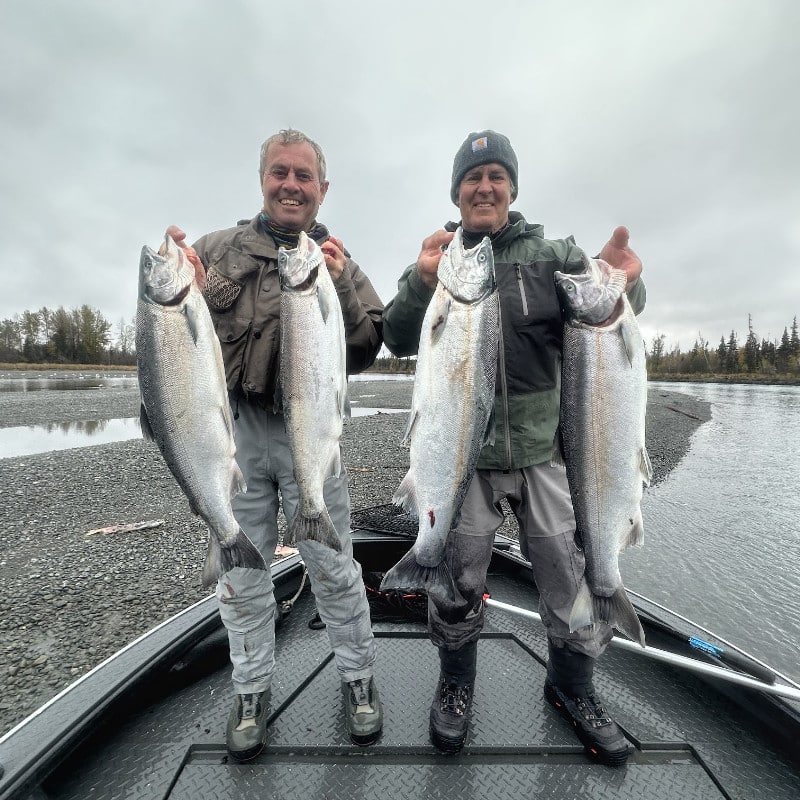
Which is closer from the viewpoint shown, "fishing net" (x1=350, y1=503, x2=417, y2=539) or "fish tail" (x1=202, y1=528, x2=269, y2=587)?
"fish tail" (x1=202, y1=528, x2=269, y2=587)

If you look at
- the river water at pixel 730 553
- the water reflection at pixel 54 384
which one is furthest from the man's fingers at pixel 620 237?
the water reflection at pixel 54 384

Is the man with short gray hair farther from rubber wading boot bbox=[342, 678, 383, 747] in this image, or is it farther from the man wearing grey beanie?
the man wearing grey beanie

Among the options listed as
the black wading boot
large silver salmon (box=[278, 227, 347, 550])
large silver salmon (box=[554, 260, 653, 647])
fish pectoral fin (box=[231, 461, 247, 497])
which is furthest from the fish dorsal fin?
the black wading boot

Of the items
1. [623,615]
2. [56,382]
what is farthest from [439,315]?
[56,382]

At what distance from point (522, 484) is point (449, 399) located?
0.81m

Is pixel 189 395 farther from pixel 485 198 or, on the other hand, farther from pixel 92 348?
pixel 92 348

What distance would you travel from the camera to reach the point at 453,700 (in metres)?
2.96

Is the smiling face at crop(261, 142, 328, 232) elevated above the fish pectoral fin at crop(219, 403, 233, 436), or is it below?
above

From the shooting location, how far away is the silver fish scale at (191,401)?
263 cm

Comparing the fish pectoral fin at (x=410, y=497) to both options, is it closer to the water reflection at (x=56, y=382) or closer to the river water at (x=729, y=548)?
the river water at (x=729, y=548)

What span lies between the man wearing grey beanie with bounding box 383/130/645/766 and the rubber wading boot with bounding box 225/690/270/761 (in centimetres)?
106

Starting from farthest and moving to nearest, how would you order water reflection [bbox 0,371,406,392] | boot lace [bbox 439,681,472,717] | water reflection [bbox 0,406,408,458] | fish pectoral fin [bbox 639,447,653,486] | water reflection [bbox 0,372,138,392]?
water reflection [bbox 0,371,406,392]
water reflection [bbox 0,372,138,392]
water reflection [bbox 0,406,408,458]
boot lace [bbox 439,681,472,717]
fish pectoral fin [bbox 639,447,653,486]

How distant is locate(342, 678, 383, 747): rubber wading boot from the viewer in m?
2.89

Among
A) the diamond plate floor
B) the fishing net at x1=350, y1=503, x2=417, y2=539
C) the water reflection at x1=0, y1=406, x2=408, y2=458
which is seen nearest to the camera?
the diamond plate floor
